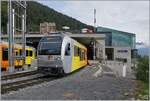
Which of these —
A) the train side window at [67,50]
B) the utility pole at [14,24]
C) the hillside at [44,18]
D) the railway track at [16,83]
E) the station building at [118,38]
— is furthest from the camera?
the hillside at [44,18]

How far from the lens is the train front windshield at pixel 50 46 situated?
23.1 metres

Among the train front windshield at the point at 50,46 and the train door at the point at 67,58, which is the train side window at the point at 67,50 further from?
the train front windshield at the point at 50,46

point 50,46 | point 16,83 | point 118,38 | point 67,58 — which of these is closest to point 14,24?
point 50,46

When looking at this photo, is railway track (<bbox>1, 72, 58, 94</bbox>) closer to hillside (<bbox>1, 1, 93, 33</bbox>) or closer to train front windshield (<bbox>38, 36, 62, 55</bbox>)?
train front windshield (<bbox>38, 36, 62, 55</bbox>)

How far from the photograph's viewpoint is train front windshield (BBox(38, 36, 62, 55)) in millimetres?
23086

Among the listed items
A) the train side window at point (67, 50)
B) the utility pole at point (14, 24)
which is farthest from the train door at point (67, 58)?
the utility pole at point (14, 24)

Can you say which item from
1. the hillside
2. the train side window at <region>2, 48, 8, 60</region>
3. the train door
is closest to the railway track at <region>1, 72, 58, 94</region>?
the train door

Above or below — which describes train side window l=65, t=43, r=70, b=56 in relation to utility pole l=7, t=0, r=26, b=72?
below

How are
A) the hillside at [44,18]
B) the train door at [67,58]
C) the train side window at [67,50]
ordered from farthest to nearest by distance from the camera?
the hillside at [44,18], the train side window at [67,50], the train door at [67,58]

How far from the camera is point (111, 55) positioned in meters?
97.6

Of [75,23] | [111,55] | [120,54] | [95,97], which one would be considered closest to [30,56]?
[95,97]

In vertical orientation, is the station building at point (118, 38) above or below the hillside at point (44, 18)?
below

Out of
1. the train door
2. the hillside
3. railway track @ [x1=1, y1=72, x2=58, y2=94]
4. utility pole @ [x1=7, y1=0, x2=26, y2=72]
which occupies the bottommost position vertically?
railway track @ [x1=1, y1=72, x2=58, y2=94]

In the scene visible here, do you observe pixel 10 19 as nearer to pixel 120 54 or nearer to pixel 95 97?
pixel 95 97
